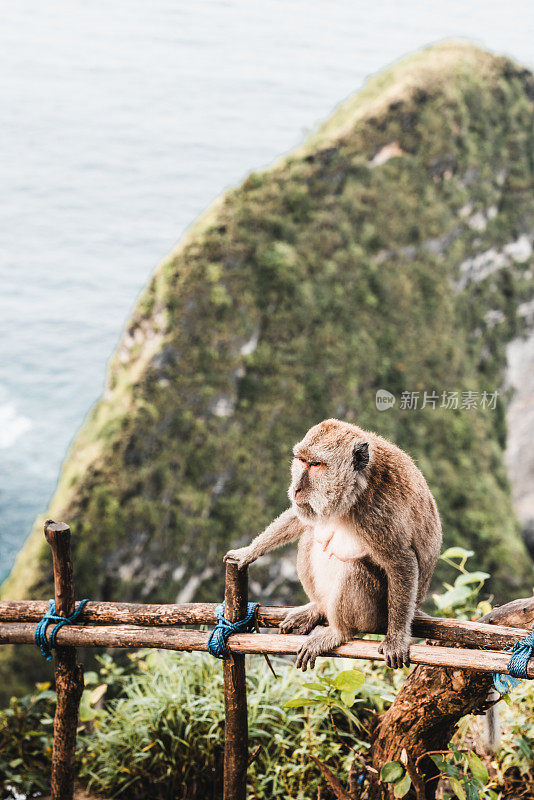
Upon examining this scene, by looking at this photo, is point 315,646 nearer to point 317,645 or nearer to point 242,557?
point 317,645

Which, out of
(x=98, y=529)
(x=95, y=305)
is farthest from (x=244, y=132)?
(x=98, y=529)

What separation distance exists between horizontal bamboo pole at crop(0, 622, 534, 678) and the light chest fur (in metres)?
0.22

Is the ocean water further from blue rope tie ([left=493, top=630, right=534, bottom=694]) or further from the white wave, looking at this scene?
blue rope tie ([left=493, top=630, right=534, bottom=694])

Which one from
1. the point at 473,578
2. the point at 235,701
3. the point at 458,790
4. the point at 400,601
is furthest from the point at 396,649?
the point at 473,578

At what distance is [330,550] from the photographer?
2.59 metres

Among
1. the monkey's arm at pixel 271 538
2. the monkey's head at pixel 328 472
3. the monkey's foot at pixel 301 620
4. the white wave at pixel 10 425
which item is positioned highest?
the white wave at pixel 10 425

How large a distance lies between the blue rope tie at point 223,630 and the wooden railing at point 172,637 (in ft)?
0.07

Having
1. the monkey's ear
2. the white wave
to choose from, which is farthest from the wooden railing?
the white wave

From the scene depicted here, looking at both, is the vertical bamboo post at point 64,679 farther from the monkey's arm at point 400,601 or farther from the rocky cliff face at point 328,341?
the rocky cliff face at point 328,341

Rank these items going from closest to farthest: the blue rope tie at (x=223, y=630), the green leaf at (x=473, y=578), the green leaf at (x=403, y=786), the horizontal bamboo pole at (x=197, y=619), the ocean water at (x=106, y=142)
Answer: the horizontal bamboo pole at (x=197, y=619), the green leaf at (x=403, y=786), the blue rope tie at (x=223, y=630), the green leaf at (x=473, y=578), the ocean water at (x=106, y=142)

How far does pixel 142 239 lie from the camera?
23.4 m

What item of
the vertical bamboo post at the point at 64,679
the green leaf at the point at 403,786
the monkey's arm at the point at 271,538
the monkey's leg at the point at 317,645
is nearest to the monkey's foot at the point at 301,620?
the monkey's leg at the point at 317,645

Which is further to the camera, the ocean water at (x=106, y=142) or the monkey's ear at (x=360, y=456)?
the ocean water at (x=106, y=142)

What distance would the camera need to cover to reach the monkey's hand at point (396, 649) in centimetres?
Answer: 232
